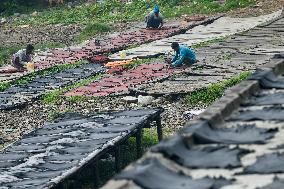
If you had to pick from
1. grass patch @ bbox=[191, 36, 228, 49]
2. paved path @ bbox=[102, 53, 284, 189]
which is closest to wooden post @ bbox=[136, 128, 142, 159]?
paved path @ bbox=[102, 53, 284, 189]

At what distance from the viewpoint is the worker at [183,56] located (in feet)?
55.5

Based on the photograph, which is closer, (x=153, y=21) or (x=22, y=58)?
(x=22, y=58)

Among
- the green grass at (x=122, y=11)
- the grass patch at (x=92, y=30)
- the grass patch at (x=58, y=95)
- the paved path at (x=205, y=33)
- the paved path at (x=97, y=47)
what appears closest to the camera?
the grass patch at (x=58, y=95)

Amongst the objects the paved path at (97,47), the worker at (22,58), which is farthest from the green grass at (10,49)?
the worker at (22,58)

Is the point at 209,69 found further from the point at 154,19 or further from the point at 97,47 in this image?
the point at 154,19

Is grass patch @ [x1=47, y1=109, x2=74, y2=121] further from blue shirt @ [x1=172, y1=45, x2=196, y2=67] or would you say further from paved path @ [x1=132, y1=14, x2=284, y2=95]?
blue shirt @ [x1=172, y1=45, x2=196, y2=67]

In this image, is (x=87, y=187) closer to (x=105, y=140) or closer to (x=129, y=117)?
(x=105, y=140)

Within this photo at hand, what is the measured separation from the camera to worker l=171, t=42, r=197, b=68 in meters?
16.9

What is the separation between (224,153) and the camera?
4414 millimetres

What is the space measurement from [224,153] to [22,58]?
50.5ft

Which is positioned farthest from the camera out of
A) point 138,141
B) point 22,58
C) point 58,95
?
point 22,58

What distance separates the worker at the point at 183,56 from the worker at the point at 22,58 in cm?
443

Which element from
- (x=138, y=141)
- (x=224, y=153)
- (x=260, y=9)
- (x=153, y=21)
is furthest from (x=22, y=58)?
(x=224, y=153)

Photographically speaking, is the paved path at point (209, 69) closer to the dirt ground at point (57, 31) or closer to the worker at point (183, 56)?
the worker at point (183, 56)
